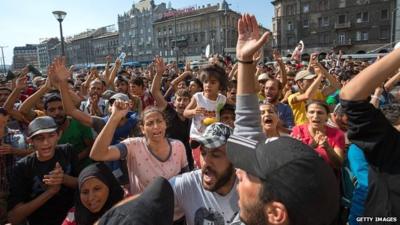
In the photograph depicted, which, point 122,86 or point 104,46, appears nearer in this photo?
point 122,86

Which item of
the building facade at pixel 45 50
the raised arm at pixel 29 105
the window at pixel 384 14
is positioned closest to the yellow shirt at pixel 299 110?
the raised arm at pixel 29 105

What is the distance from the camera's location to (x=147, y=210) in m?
1.26

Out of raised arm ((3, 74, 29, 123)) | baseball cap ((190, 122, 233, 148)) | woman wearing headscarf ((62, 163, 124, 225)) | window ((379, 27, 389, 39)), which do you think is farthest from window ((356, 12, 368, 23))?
woman wearing headscarf ((62, 163, 124, 225))

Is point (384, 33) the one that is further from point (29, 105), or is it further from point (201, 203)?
point (201, 203)

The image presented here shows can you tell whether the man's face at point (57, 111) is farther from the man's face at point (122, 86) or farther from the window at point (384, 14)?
the window at point (384, 14)

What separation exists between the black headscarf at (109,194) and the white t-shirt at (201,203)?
0.56 m

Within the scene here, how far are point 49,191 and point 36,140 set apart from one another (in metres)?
0.50

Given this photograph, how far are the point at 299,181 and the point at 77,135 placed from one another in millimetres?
3337

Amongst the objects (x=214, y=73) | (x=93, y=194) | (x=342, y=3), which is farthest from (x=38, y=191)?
(x=342, y=3)

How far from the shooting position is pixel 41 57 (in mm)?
134500

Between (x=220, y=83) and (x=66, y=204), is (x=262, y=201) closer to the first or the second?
(x=66, y=204)

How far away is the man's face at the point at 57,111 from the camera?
4.06 meters

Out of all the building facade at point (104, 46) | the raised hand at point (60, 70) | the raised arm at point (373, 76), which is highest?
the building facade at point (104, 46)

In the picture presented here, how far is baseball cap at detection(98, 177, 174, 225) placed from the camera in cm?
121
